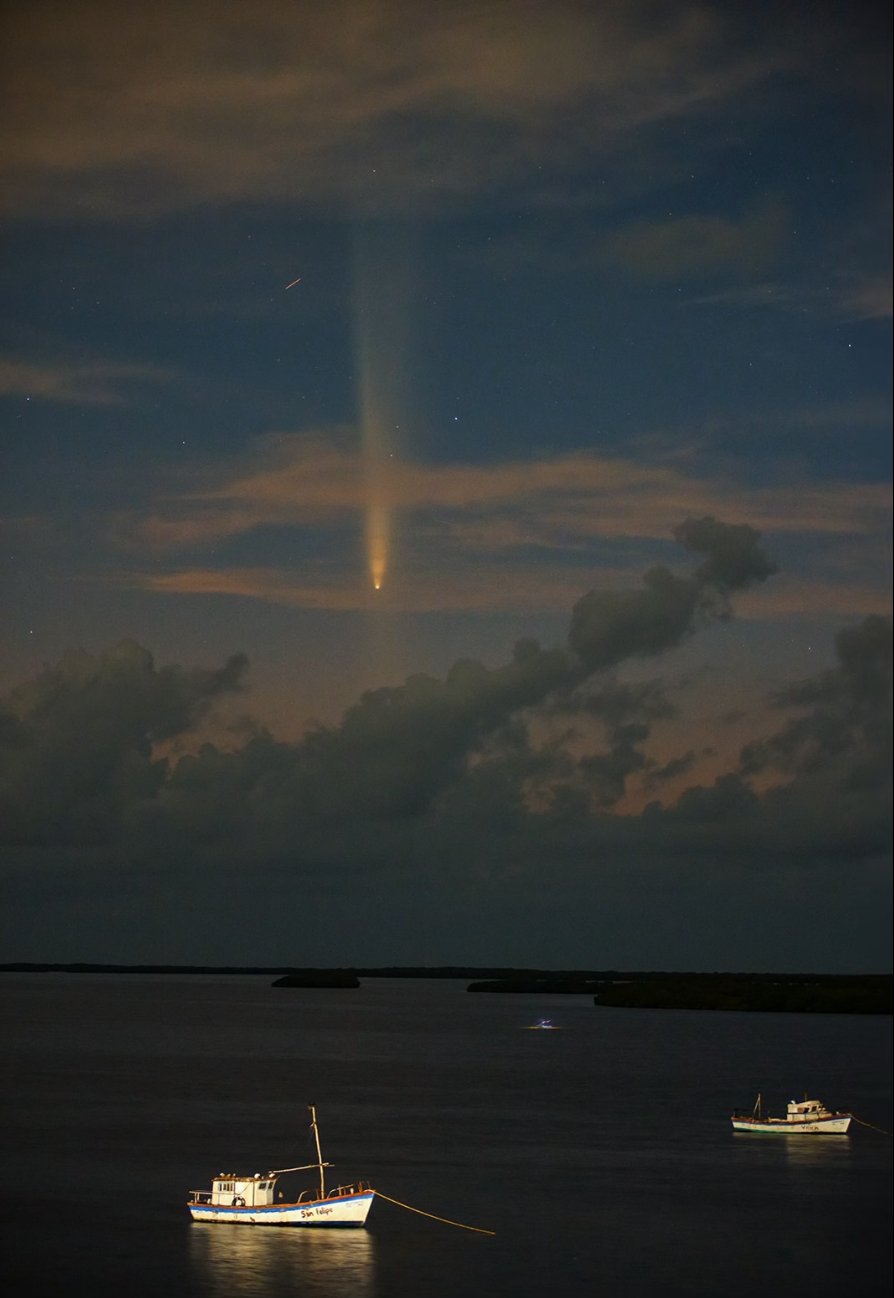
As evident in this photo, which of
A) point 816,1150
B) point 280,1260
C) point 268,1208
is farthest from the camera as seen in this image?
point 816,1150

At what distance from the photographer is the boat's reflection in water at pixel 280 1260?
732 inches

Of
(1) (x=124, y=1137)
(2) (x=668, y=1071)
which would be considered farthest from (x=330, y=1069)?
(1) (x=124, y=1137)

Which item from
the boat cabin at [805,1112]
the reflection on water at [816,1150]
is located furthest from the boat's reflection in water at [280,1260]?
the boat cabin at [805,1112]

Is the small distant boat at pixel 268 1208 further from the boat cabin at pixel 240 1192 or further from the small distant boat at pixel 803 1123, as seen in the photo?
the small distant boat at pixel 803 1123

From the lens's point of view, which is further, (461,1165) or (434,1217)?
(461,1165)

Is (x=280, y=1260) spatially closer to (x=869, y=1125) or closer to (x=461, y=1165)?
(x=461, y=1165)

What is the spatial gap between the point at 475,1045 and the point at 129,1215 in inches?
1551

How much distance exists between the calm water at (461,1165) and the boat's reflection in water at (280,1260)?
0.21 ft

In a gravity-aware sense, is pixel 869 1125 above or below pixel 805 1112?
below

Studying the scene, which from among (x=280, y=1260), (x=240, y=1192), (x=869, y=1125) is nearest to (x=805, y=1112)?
(x=869, y=1125)

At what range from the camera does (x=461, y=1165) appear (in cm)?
2766

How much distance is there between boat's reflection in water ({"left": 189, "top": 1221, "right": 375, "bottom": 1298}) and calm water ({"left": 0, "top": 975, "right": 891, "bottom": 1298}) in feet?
0.21

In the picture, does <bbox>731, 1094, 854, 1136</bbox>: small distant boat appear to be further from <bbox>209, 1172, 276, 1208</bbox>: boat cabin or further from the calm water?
<bbox>209, 1172, 276, 1208</bbox>: boat cabin

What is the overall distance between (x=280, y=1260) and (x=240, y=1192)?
2.22 metres
